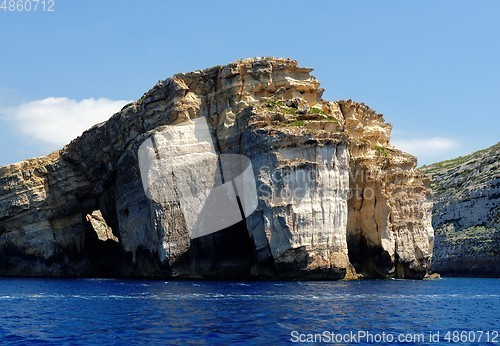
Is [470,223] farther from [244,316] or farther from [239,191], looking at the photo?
[244,316]

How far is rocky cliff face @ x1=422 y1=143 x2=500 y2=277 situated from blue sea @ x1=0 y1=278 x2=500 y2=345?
4878 centimetres

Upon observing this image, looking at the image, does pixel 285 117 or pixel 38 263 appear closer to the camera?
pixel 285 117

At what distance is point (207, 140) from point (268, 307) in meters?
33.9

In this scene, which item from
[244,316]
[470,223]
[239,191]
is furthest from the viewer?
[470,223]

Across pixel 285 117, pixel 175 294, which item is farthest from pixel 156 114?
pixel 175 294

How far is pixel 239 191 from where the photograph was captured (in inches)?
2660

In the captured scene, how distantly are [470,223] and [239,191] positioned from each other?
181 feet

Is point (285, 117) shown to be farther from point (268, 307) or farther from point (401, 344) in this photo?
point (401, 344)

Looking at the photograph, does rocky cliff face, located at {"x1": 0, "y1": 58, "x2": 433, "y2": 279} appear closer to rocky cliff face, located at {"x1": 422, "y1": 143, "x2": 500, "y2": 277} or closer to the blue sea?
the blue sea

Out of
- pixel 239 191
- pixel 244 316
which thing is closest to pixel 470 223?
pixel 239 191

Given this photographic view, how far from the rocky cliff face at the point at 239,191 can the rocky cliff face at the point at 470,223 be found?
30.0 m

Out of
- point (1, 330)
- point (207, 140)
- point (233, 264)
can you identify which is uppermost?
point (207, 140)

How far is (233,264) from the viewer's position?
6881 centimetres

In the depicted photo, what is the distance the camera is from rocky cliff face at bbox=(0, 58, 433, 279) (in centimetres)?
6247
